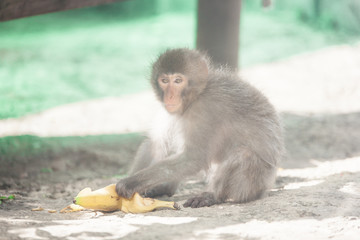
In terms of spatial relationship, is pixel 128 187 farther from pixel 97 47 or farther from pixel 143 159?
pixel 97 47

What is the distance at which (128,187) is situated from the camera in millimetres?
5113

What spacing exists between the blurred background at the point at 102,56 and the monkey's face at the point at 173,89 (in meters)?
0.69

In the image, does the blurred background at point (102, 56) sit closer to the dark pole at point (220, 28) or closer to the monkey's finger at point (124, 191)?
the dark pole at point (220, 28)

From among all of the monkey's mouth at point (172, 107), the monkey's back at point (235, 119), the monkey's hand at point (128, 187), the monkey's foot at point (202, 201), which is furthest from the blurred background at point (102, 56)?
the monkey's foot at point (202, 201)

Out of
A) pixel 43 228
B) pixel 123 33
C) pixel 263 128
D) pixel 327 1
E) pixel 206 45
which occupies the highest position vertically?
pixel 327 1

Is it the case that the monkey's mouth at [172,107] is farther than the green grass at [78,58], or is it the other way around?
the green grass at [78,58]

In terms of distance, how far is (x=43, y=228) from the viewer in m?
4.26

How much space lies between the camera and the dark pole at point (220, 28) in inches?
321

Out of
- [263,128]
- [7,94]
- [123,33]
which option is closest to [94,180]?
[263,128]

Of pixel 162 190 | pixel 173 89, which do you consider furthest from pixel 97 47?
pixel 173 89

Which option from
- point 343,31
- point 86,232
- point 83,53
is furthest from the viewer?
point 343,31

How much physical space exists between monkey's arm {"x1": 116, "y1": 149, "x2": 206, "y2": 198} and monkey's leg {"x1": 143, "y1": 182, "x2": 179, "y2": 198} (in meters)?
0.65

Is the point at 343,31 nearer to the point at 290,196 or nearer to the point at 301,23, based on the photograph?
the point at 301,23

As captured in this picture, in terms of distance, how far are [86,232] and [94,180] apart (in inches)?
111
